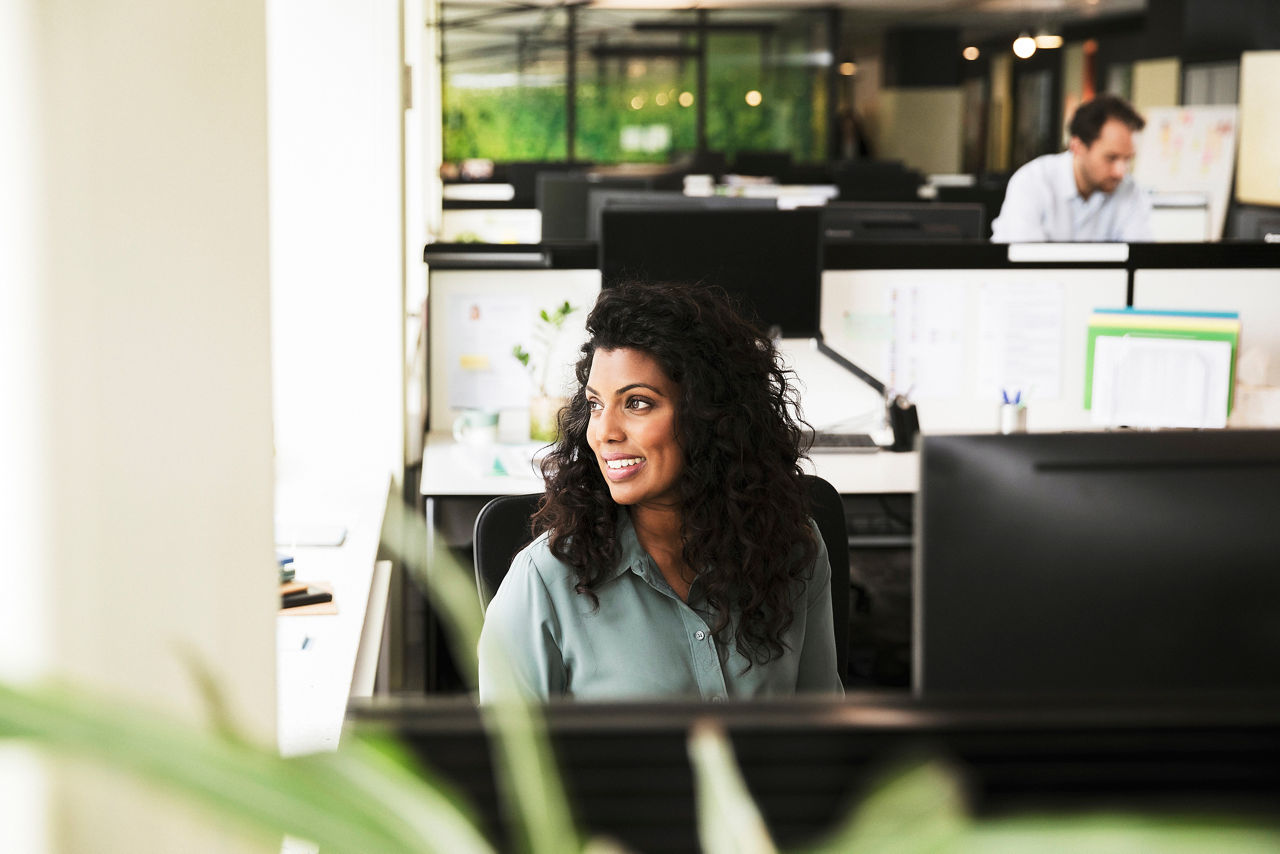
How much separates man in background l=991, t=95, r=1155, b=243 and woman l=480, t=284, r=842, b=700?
2.87 m

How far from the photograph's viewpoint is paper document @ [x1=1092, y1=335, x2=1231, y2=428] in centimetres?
286

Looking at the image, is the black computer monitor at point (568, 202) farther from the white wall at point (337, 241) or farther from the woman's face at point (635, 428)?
the woman's face at point (635, 428)

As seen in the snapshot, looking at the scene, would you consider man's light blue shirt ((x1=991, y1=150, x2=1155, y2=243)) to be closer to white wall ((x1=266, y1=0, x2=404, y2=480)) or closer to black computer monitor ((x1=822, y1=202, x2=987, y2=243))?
black computer monitor ((x1=822, y1=202, x2=987, y2=243))

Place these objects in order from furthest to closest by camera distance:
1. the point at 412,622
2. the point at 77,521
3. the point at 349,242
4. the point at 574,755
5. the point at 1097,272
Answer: the point at 412,622 < the point at 1097,272 < the point at 349,242 < the point at 77,521 < the point at 574,755

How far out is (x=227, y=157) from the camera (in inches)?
35.5

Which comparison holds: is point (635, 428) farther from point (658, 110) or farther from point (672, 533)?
point (658, 110)

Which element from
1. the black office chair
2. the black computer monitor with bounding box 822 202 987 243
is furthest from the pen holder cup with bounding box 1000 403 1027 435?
the black office chair

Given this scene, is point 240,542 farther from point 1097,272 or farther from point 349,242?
point 1097,272

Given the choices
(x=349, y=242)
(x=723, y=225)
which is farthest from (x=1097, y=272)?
(x=349, y=242)

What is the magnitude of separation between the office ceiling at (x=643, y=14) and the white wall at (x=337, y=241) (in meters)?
6.66

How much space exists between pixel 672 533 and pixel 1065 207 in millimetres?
3174

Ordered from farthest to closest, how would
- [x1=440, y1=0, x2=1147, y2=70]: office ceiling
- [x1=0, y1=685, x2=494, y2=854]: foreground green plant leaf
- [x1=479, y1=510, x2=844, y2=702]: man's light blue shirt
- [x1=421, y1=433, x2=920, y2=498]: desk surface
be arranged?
[x1=440, y1=0, x2=1147, y2=70]: office ceiling < [x1=421, y1=433, x2=920, y2=498]: desk surface < [x1=479, y1=510, x2=844, y2=702]: man's light blue shirt < [x1=0, y1=685, x2=494, y2=854]: foreground green plant leaf

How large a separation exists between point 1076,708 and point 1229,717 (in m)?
0.06

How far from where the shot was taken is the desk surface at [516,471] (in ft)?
8.90
